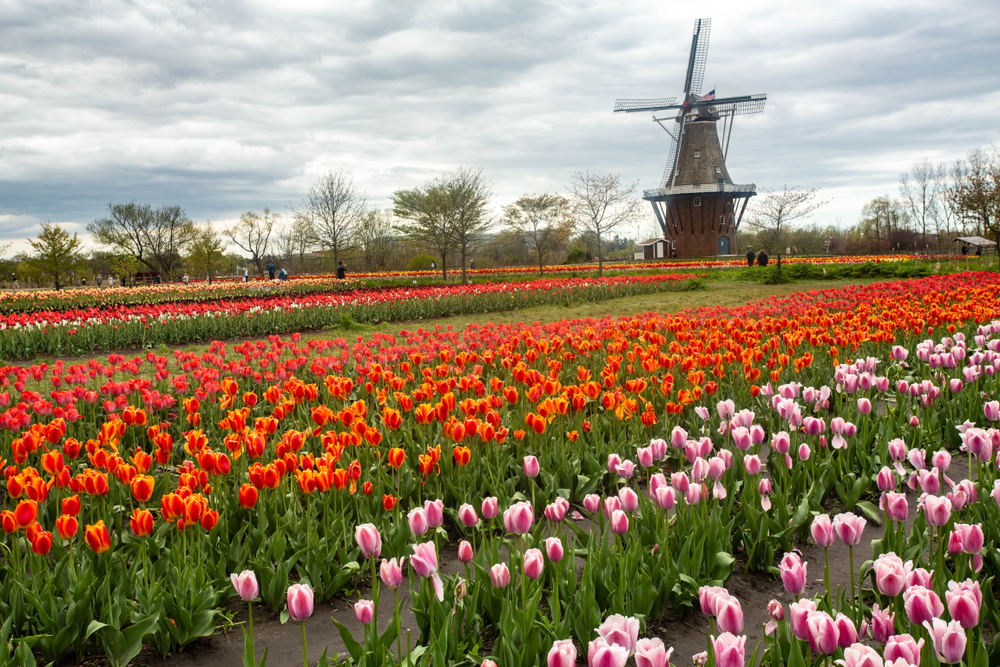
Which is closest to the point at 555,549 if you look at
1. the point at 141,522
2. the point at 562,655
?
the point at 562,655

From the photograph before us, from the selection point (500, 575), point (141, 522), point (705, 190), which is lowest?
point (500, 575)

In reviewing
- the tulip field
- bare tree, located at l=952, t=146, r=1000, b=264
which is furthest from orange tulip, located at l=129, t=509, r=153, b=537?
bare tree, located at l=952, t=146, r=1000, b=264

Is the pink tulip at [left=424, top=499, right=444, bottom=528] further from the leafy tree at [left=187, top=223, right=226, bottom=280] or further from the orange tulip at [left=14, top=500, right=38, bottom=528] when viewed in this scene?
the leafy tree at [left=187, top=223, right=226, bottom=280]

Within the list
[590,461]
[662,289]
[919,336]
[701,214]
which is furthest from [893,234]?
[590,461]

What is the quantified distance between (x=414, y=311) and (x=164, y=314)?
18.3ft

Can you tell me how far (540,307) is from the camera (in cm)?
1828

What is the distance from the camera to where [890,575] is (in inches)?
67.5

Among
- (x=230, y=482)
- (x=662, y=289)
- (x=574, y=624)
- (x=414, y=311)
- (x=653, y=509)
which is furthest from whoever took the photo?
(x=662, y=289)

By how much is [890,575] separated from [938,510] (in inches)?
24.1

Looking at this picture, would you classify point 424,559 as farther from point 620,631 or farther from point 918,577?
point 918,577

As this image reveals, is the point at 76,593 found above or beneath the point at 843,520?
beneath

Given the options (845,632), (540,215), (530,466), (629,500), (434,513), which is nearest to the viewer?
(845,632)

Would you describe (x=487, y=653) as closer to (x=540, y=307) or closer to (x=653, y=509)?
(x=653, y=509)

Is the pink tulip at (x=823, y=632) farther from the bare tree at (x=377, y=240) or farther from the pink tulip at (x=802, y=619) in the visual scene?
the bare tree at (x=377, y=240)
